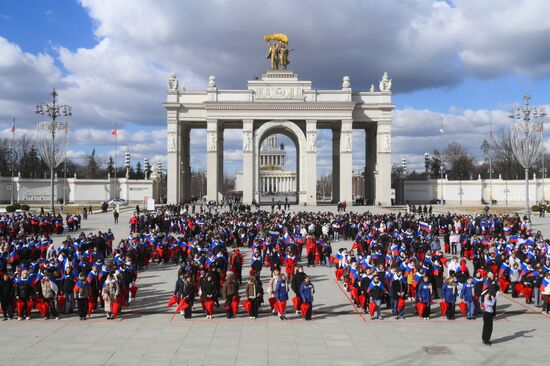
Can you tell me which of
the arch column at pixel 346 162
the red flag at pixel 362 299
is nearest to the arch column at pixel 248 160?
the arch column at pixel 346 162

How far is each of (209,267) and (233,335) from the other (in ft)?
10.7

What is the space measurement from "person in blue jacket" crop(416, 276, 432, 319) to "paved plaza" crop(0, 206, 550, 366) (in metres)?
0.21

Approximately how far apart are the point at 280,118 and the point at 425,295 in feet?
159

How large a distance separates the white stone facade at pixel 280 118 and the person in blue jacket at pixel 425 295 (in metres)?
46.6

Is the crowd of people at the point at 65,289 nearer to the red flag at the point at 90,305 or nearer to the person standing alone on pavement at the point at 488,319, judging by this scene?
the red flag at the point at 90,305

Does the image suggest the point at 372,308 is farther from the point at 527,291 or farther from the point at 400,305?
the point at 527,291

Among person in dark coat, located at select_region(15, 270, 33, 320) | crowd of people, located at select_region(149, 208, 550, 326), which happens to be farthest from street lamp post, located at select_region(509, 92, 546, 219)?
person in dark coat, located at select_region(15, 270, 33, 320)

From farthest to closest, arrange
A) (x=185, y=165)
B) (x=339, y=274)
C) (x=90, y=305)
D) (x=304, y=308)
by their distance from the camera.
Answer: (x=185, y=165)
(x=339, y=274)
(x=90, y=305)
(x=304, y=308)

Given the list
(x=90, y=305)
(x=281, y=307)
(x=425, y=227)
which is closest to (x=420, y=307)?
(x=281, y=307)

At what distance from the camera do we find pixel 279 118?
59656 mm

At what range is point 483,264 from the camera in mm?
17141

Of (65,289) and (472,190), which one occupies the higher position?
(472,190)

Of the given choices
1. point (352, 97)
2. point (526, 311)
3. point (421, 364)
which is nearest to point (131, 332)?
point (421, 364)

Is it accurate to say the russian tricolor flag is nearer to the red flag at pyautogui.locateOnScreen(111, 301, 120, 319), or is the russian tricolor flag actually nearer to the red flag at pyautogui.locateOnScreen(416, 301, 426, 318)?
the red flag at pyautogui.locateOnScreen(416, 301, 426, 318)
